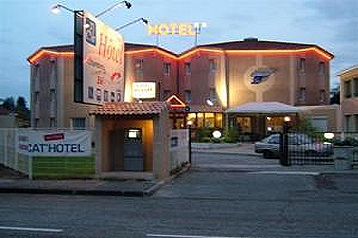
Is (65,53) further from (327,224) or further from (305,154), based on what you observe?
(327,224)

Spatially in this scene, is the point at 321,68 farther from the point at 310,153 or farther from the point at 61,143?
the point at 61,143

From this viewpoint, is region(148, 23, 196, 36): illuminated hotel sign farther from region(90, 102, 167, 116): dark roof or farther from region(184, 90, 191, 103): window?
region(90, 102, 167, 116): dark roof

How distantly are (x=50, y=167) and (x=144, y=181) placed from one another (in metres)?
3.54

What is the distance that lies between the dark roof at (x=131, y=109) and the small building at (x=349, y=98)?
2219 cm

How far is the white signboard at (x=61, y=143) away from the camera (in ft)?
62.2

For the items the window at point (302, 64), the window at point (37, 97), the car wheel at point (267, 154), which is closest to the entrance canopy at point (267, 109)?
the window at point (302, 64)

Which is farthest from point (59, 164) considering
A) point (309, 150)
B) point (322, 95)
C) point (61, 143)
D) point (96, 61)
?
point (322, 95)

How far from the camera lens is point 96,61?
65.4ft

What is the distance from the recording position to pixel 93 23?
19.7 metres

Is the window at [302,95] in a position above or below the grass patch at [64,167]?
above

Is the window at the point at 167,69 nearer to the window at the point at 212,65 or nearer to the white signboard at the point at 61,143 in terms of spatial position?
the window at the point at 212,65

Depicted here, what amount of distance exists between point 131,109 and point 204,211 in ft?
24.8

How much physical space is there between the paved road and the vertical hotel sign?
4.49 metres

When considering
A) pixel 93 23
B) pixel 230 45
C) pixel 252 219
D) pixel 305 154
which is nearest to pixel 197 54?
pixel 230 45
